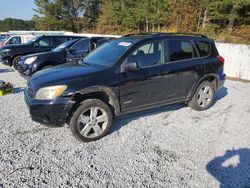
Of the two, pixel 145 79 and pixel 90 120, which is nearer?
pixel 90 120

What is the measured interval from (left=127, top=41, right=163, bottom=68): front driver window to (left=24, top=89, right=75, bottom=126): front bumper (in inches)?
54.7

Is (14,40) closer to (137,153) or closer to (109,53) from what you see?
(109,53)

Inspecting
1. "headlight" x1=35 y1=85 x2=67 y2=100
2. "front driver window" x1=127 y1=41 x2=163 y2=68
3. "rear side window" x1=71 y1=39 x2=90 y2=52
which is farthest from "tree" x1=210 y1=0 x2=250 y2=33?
"headlight" x1=35 y1=85 x2=67 y2=100

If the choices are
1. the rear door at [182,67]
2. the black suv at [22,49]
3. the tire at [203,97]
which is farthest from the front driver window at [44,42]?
the tire at [203,97]

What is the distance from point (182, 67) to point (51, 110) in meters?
2.78

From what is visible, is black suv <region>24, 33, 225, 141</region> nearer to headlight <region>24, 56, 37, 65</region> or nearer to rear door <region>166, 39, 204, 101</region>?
rear door <region>166, 39, 204, 101</region>

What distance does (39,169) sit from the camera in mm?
2928

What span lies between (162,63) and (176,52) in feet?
1.67

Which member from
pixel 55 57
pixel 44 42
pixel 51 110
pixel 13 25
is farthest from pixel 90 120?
pixel 13 25

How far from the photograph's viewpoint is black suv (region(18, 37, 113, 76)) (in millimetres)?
6828

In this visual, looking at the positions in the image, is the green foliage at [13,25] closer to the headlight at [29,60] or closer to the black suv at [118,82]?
the headlight at [29,60]

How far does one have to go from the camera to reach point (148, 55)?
412 centimetres

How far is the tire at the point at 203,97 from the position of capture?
4944 millimetres

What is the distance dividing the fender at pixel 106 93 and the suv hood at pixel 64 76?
19 centimetres
